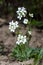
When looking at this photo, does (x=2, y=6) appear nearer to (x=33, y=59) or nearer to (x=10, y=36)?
(x=10, y=36)


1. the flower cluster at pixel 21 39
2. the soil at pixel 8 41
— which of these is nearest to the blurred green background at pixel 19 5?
the soil at pixel 8 41

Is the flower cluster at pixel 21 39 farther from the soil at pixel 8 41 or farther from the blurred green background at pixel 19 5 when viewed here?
the blurred green background at pixel 19 5

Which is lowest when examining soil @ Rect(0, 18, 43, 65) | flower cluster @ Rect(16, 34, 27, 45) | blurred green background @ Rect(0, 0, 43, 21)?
flower cluster @ Rect(16, 34, 27, 45)

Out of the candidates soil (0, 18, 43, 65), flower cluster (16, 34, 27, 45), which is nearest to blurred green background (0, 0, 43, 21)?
soil (0, 18, 43, 65)

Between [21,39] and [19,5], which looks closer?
[21,39]

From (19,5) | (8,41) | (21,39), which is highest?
(19,5)

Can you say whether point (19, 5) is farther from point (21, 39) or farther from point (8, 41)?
point (21, 39)

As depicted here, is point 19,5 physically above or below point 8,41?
above

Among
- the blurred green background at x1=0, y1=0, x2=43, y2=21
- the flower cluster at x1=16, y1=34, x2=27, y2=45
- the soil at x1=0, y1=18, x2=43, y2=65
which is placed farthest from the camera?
the blurred green background at x1=0, y1=0, x2=43, y2=21

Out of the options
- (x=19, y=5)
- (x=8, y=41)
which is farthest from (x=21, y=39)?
(x=19, y=5)

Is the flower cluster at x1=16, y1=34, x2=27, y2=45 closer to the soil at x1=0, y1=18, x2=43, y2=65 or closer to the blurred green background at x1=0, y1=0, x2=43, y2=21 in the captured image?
the soil at x1=0, y1=18, x2=43, y2=65

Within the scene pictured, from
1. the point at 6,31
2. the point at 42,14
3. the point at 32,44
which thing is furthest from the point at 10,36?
the point at 42,14
